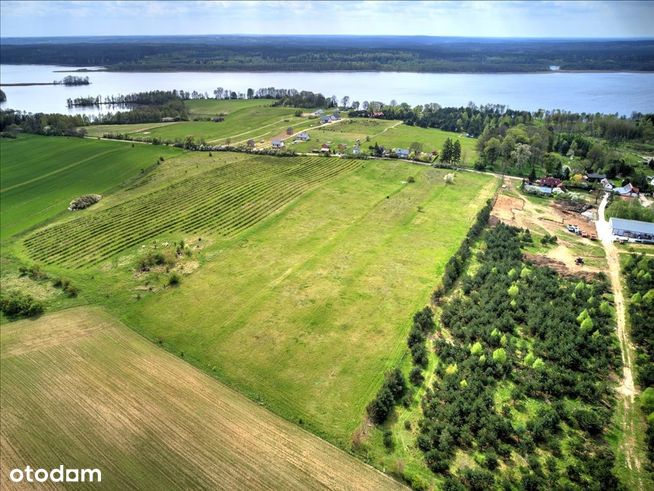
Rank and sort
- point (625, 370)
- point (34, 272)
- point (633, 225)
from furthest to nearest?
point (633, 225) → point (34, 272) → point (625, 370)

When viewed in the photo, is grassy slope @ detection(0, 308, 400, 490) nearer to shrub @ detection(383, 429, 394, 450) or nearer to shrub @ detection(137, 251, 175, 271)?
shrub @ detection(383, 429, 394, 450)

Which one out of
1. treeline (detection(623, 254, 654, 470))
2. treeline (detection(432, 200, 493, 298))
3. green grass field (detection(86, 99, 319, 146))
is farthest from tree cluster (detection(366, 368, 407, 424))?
green grass field (detection(86, 99, 319, 146))

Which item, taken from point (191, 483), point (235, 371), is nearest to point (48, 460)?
point (191, 483)

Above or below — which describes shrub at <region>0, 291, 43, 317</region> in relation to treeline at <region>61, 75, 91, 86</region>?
below

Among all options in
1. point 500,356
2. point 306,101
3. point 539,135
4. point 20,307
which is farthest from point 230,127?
point 500,356

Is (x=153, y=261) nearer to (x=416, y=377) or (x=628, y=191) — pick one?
(x=416, y=377)

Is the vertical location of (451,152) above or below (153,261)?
above

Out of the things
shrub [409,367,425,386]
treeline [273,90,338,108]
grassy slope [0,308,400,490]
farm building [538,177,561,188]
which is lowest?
grassy slope [0,308,400,490]
